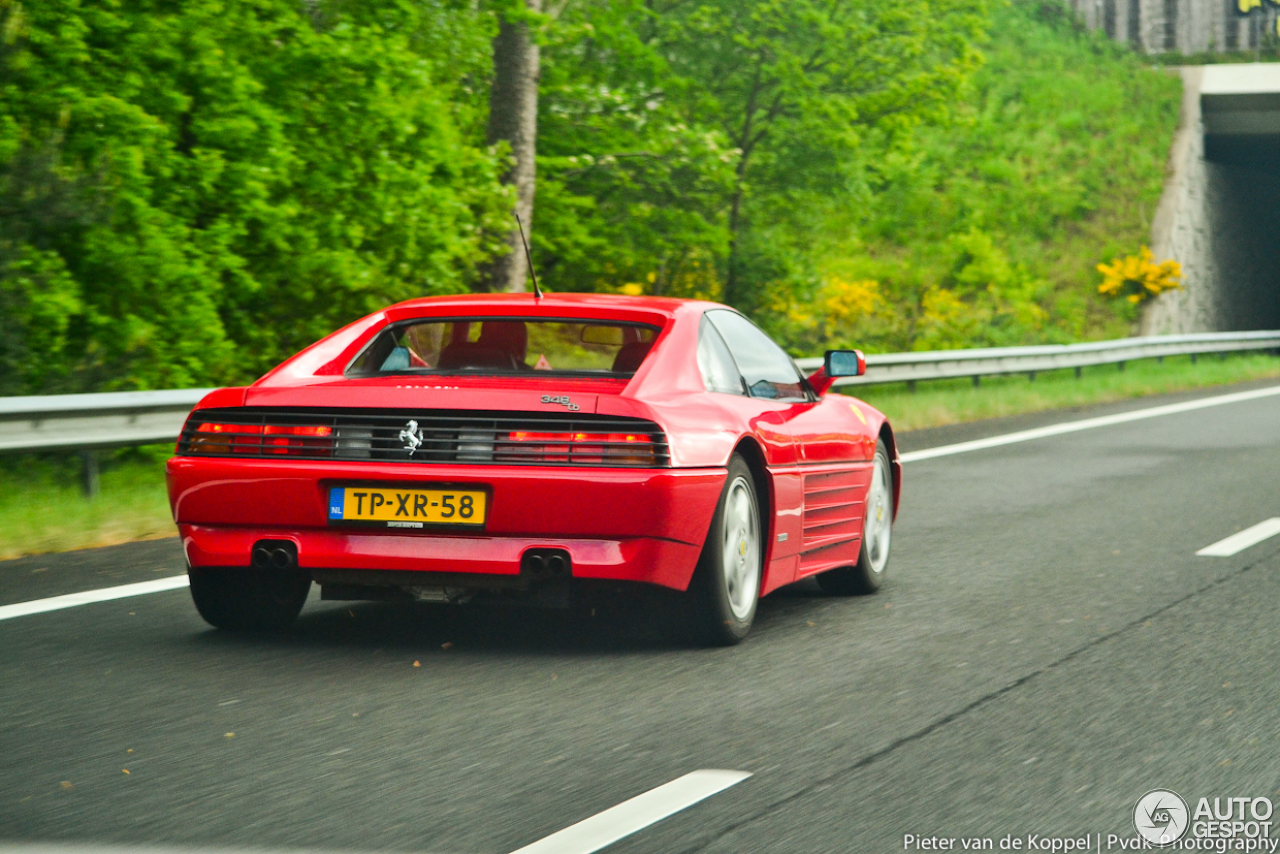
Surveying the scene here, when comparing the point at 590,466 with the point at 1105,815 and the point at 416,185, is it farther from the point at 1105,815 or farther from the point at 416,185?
the point at 416,185

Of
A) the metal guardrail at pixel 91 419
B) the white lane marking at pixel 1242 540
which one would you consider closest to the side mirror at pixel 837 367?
the white lane marking at pixel 1242 540

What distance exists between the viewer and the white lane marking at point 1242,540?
8914 millimetres

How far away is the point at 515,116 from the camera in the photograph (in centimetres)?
1884

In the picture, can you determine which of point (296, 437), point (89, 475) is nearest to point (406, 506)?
point (296, 437)

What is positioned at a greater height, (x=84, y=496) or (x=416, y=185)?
(x=416, y=185)

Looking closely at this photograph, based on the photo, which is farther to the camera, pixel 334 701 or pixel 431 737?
pixel 334 701

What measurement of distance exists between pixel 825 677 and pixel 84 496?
6.36 meters

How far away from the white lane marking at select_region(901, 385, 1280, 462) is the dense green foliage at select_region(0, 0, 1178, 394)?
5.03m

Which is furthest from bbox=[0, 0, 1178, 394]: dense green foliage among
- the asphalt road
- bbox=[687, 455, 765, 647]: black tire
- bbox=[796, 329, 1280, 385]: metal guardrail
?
bbox=[687, 455, 765, 647]: black tire

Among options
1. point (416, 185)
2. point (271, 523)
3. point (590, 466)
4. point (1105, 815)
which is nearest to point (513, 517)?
point (590, 466)

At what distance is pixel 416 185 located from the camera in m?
15.4

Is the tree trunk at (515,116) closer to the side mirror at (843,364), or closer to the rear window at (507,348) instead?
the side mirror at (843,364)

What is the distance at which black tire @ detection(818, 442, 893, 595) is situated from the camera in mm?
7648

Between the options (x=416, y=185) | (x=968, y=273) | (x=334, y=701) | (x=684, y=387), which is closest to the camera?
(x=334, y=701)
